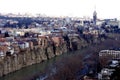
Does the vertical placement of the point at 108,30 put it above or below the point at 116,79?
below

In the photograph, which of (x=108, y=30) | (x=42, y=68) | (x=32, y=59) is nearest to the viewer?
(x=42, y=68)

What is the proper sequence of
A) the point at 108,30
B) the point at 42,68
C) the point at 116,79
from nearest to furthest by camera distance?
the point at 116,79 → the point at 42,68 → the point at 108,30

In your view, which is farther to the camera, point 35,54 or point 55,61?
point 35,54

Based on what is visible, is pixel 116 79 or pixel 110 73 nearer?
pixel 116 79

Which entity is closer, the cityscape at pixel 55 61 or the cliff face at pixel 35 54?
the cityscape at pixel 55 61

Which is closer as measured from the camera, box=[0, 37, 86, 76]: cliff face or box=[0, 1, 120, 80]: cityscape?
box=[0, 1, 120, 80]: cityscape

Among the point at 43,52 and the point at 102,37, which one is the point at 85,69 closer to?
the point at 43,52

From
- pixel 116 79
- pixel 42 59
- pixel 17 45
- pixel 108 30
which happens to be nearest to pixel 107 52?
pixel 42 59
